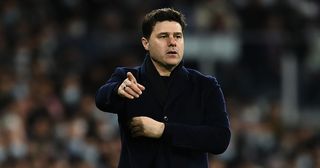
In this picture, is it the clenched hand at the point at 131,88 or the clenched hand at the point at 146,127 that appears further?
the clenched hand at the point at 146,127

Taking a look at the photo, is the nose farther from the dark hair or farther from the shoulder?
the shoulder

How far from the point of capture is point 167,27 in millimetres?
4711

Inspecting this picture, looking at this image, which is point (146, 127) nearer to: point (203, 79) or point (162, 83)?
point (162, 83)

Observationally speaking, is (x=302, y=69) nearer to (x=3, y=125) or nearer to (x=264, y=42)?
(x=264, y=42)

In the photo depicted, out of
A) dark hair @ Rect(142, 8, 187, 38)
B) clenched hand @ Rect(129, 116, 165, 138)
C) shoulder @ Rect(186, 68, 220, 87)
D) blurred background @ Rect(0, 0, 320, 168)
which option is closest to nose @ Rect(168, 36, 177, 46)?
dark hair @ Rect(142, 8, 187, 38)

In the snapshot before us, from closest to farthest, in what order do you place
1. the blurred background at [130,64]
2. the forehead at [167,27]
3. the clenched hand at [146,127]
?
the clenched hand at [146,127], the forehead at [167,27], the blurred background at [130,64]

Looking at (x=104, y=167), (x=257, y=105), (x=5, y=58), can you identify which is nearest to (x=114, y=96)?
(x=104, y=167)

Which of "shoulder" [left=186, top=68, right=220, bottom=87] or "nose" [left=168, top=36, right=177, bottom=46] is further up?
"nose" [left=168, top=36, right=177, bottom=46]

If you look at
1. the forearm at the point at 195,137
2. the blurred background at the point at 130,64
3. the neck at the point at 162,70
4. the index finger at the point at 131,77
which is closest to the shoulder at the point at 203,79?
the neck at the point at 162,70

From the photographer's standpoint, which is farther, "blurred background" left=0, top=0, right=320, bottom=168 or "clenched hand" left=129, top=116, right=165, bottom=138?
"blurred background" left=0, top=0, right=320, bottom=168

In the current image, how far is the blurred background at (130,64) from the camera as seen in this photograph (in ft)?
36.0

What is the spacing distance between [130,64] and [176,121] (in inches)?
305

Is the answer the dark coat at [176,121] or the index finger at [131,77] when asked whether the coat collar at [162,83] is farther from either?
the index finger at [131,77]

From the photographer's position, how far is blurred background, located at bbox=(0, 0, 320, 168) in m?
11.0
